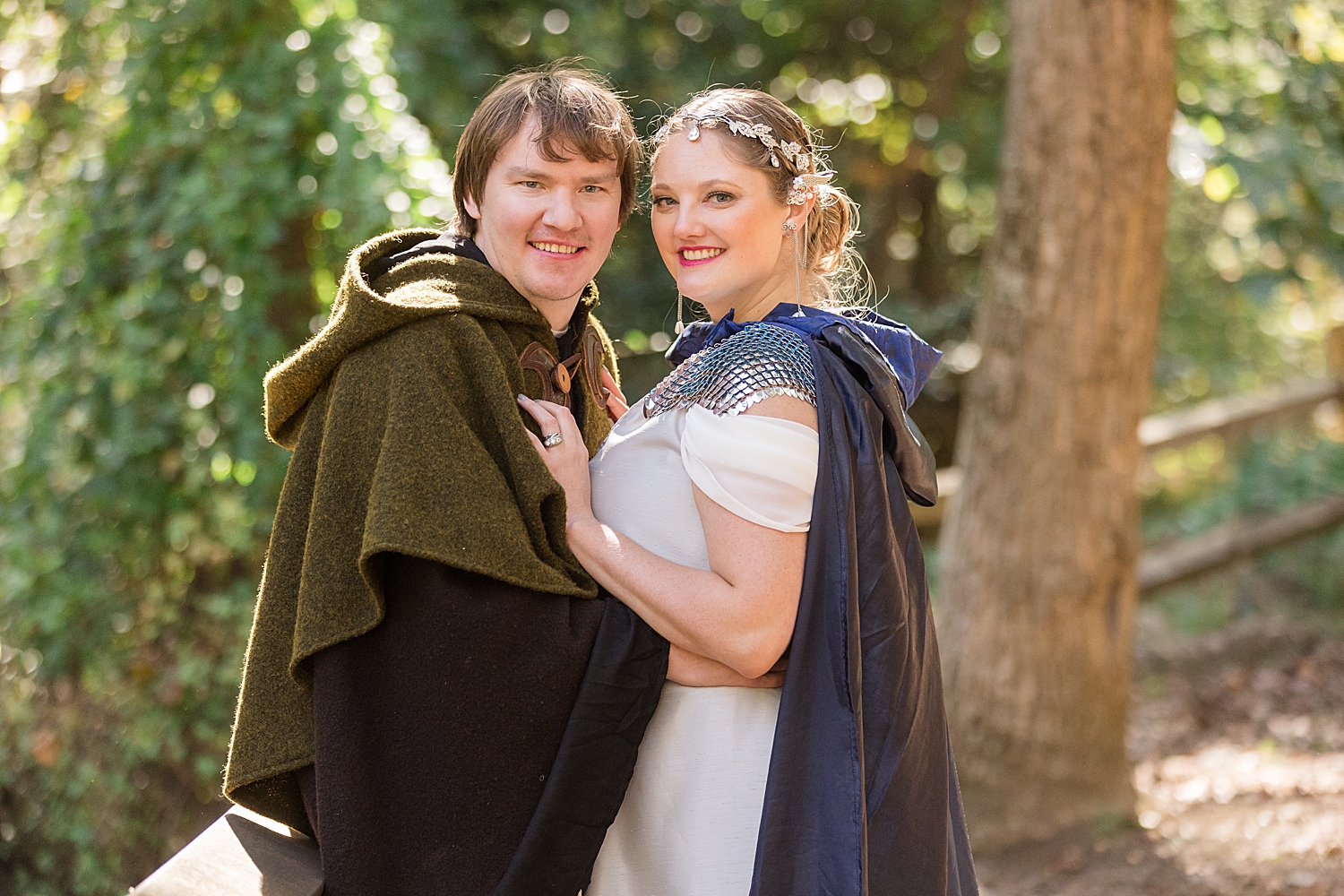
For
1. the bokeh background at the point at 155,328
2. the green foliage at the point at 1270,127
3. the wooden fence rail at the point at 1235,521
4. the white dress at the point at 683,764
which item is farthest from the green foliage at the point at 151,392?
the wooden fence rail at the point at 1235,521

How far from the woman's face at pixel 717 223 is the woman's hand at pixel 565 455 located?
376 mm

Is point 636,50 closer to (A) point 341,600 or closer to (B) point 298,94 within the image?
(B) point 298,94

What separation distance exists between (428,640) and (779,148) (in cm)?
104

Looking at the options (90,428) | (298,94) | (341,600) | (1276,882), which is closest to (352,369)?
(341,600)

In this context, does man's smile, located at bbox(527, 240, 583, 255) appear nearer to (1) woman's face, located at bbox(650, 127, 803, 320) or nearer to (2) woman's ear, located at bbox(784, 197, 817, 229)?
(1) woman's face, located at bbox(650, 127, 803, 320)

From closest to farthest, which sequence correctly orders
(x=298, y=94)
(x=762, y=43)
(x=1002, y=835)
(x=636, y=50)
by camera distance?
(x=298, y=94) → (x=1002, y=835) → (x=636, y=50) → (x=762, y=43)

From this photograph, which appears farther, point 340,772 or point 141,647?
point 141,647

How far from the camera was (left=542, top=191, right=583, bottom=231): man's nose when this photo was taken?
77.7 inches

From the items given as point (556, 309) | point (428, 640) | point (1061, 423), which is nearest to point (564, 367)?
point (556, 309)

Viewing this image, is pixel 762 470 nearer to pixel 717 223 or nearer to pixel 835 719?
pixel 835 719

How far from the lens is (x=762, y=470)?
1780 millimetres

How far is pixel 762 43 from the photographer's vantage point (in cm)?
690

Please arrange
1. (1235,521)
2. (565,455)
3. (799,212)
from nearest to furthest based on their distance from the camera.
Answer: (565,455)
(799,212)
(1235,521)

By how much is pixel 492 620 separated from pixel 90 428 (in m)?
2.46
